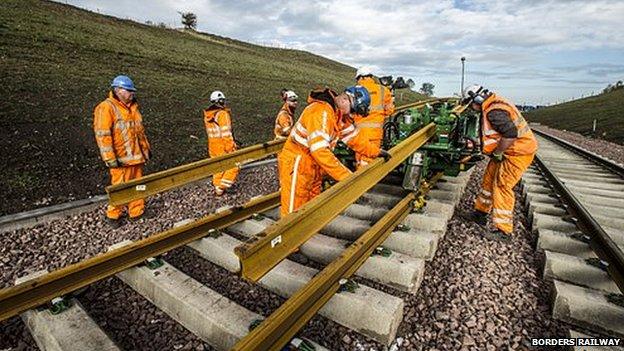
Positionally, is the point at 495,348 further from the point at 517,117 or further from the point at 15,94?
the point at 15,94

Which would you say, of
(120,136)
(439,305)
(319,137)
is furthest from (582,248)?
(120,136)

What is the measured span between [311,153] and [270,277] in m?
1.23

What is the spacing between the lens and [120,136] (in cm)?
566

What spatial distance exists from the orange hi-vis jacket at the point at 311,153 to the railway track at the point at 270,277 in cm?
48

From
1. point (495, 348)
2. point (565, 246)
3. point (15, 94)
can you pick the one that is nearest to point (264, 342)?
point (495, 348)

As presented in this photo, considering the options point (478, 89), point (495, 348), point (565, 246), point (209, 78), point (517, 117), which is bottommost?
point (495, 348)

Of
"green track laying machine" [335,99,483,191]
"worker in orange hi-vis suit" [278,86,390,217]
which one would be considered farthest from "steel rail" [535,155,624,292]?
"worker in orange hi-vis suit" [278,86,390,217]

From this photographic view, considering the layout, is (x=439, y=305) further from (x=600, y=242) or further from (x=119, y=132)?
(x=119, y=132)

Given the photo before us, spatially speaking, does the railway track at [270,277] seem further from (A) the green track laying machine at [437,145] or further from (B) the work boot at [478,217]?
(B) the work boot at [478,217]

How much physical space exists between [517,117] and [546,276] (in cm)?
210

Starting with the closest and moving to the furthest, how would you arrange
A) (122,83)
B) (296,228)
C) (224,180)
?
(296,228)
(122,83)
(224,180)

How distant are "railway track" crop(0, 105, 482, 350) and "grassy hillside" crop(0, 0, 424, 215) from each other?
12.0 ft

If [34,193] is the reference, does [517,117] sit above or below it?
above

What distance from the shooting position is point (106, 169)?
25.1 ft
